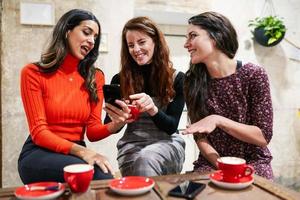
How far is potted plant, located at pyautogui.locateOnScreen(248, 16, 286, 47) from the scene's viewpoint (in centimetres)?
283

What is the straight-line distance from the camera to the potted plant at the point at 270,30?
9.29 ft

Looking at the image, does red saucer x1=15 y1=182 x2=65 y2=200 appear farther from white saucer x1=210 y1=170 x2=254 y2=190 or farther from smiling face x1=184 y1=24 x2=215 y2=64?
smiling face x1=184 y1=24 x2=215 y2=64

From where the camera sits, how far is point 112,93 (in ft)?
4.98

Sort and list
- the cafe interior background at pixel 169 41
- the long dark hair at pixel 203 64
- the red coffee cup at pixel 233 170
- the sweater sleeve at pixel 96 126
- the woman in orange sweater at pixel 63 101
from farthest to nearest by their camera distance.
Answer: the cafe interior background at pixel 169 41 < the sweater sleeve at pixel 96 126 < the long dark hair at pixel 203 64 < the woman in orange sweater at pixel 63 101 < the red coffee cup at pixel 233 170

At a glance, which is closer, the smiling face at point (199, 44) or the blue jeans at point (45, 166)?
the blue jeans at point (45, 166)


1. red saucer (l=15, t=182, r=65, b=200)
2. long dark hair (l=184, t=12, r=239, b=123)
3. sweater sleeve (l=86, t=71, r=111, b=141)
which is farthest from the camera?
sweater sleeve (l=86, t=71, r=111, b=141)

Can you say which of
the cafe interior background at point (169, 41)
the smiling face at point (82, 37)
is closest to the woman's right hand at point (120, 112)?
the smiling face at point (82, 37)

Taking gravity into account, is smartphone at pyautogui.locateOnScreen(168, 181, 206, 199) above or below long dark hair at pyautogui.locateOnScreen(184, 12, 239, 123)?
below

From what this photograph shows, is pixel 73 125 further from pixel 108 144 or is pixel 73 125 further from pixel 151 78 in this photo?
pixel 108 144

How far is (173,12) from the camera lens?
8.65 ft

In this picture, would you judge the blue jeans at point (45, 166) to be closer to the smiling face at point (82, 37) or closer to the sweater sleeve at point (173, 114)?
the sweater sleeve at point (173, 114)

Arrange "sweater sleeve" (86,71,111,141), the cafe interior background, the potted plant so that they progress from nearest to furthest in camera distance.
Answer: "sweater sleeve" (86,71,111,141), the cafe interior background, the potted plant

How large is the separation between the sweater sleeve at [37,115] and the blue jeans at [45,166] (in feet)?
0.14

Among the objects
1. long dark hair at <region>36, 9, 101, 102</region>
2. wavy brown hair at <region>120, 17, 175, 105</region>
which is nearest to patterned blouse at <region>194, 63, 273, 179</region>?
wavy brown hair at <region>120, 17, 175, 105</region>
